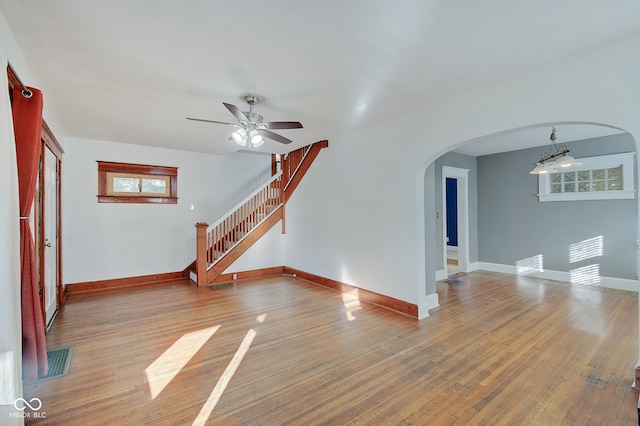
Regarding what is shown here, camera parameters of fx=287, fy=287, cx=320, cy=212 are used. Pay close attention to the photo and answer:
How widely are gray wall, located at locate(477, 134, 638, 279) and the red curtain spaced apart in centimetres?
767

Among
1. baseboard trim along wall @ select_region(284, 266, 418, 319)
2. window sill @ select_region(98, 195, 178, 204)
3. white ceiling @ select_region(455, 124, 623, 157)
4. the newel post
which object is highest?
white ceiling @ select_region(455, 124, 623, 157)

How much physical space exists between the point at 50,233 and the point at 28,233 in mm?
2233

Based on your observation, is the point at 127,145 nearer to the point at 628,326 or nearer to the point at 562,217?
the point at 628,326

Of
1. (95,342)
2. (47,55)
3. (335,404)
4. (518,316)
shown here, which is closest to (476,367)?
(335,404)

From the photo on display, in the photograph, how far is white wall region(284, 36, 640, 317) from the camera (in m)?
2.36

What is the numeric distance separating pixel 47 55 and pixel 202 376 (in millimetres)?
3029

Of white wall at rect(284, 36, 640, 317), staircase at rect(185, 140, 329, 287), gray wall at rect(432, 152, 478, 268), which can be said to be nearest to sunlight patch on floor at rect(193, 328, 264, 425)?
white wall at rect(284, 36, 640, 317)

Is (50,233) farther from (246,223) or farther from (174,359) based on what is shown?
(246,223)

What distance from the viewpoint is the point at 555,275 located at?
5723 millimetres

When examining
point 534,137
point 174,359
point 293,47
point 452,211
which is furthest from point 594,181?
point 174,359

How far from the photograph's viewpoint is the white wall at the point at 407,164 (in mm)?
2359

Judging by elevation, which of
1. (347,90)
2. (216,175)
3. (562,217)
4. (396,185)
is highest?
(347,90)

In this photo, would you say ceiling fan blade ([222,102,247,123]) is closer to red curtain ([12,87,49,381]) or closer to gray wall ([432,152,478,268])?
red curtain ([12,87,49,381])

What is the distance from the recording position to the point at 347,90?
3.14 m
